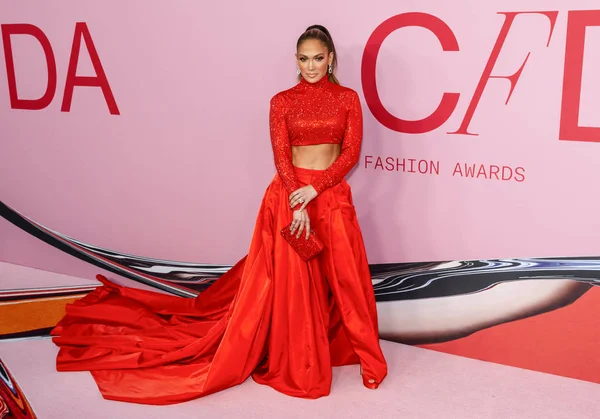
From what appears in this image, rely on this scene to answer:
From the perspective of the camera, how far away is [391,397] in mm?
3189

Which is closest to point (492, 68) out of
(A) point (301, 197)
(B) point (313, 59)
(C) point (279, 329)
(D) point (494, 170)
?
(D) point (494, 170)

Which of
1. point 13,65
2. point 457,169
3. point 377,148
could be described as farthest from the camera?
point 13,65

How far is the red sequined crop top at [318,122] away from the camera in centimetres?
325

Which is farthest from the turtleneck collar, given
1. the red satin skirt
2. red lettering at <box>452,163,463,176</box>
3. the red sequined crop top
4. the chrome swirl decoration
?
the chrome swirl decoration

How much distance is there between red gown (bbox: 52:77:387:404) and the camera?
10.7ft

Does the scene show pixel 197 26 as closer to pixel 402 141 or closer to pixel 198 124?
pixel 198 124

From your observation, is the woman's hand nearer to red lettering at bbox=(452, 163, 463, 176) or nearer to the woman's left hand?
the woman's left hand

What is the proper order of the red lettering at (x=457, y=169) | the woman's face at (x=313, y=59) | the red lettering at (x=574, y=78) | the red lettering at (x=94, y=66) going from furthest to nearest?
the red lettering at (x=94, y=66) < the red lettering at (x=457, y=169) < the woman's face at (x=313, y=59) < the red lettering at (x=574, y=78)

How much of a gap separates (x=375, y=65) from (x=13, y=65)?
7.95ft

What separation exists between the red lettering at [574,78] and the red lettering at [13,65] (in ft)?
9.71

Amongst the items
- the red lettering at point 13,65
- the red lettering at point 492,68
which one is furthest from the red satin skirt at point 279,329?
the red lettering at point 13,65

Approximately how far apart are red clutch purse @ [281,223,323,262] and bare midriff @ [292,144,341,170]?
0.32 metres

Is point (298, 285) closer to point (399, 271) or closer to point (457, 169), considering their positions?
point (399, 271)

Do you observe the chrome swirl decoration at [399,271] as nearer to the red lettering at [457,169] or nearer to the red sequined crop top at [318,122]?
the red lettering at [457,169]
